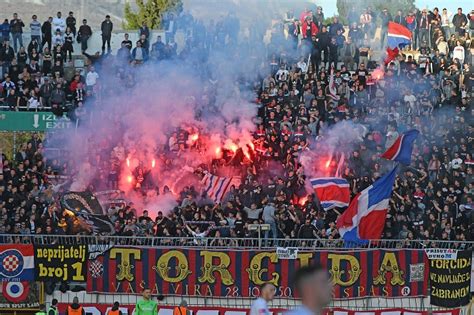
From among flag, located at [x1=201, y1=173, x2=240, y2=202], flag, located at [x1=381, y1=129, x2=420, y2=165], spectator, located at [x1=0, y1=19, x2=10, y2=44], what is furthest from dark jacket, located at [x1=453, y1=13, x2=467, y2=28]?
spectator, located at [x1=0, y1=19, x2=10, y2=44]

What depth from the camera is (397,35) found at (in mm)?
30234

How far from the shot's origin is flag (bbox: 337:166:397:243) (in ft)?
69.0

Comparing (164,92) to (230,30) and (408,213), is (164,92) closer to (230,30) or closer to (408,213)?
(230,30)

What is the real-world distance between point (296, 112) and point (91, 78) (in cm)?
523

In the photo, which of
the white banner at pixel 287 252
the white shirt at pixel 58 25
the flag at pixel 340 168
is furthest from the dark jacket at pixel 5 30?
the white banner at pixel 287 252

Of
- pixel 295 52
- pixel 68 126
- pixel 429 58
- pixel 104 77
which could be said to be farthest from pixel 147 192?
pixel 429 58

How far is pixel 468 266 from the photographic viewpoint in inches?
813

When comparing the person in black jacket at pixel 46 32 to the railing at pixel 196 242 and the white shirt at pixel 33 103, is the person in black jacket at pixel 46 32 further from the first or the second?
the railing at pixel 196 242

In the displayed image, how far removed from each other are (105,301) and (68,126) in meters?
6.42

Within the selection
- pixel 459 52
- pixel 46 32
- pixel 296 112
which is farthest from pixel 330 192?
pixel 46 32

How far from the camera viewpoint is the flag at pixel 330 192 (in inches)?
859

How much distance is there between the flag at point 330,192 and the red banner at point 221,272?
1.54 m

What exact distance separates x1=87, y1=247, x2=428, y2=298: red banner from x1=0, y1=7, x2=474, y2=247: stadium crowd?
3.02 ft

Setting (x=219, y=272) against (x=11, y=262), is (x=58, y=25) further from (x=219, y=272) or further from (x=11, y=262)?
(x=219, y=272)
